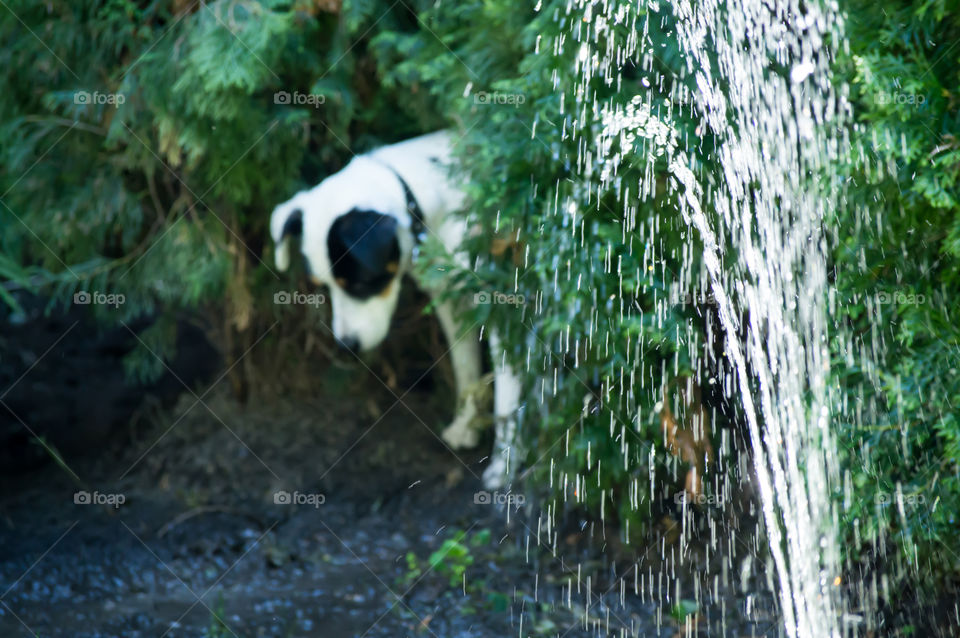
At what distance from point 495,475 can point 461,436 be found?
446 mm

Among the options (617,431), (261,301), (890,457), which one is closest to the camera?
(890,457)

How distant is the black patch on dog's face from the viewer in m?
3.61

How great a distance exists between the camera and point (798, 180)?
2721 mm

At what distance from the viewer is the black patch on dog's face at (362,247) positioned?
3.61 m

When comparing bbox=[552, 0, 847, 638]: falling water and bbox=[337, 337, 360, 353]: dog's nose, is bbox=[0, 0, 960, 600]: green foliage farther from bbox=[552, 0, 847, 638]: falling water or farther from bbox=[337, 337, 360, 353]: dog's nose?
bbox=[337, 337, 360, 353]: dog's nose

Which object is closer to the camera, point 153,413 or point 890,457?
point 890,457

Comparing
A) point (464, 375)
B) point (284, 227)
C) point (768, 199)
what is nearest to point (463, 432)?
point (464, 375)

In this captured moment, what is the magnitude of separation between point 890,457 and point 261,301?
2916 millimetres

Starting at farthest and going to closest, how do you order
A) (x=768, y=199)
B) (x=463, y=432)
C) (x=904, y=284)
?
1. (x=463, y=432)
2. (x=768, y=199)
3. (x=904, y=284)

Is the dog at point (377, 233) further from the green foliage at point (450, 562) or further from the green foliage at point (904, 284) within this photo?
the green foliage at point (904, 284)

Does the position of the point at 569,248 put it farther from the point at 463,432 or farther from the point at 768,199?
the point at 463,432

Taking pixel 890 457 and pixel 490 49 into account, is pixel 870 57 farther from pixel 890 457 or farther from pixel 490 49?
pixel 490 49

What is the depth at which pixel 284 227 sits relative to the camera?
3.75 meters

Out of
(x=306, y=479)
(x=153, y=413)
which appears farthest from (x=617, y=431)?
(x=153, y=413)
